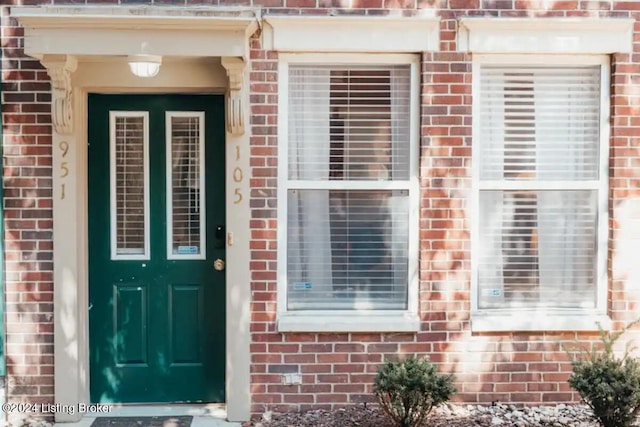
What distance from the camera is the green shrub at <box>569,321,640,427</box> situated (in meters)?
4.29

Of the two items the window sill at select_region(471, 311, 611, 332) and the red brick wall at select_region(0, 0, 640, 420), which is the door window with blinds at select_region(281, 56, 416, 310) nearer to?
the red brick wall at select_region(0, 0, 640, 420)

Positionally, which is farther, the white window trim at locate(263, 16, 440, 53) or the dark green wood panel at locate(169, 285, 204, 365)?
the dark green wood panel at locate(169, 285, 204, 365)

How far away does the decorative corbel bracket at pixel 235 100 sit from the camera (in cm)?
465

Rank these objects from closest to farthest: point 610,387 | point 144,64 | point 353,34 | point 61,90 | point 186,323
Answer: point 610,387 < point 144,64 < point 61,90 < point 353,34 < point 186,323

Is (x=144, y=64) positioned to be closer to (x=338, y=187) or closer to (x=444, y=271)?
(x=338, y=187)

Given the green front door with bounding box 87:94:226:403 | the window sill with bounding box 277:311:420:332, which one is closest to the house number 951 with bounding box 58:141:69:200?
the green front door with bounding box 87:94:226:403

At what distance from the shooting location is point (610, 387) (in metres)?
4.29

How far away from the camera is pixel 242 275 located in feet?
16.1

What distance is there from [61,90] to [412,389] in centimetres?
326

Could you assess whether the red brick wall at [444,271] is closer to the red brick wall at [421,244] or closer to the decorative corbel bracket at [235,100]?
the red brick wall at [421,244]

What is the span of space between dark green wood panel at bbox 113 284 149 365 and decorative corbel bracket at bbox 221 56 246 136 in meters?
1.50

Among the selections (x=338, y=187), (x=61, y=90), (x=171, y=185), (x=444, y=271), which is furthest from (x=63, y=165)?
(x=444, y=271)

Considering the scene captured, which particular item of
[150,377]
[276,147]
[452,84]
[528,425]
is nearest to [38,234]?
[150,377]

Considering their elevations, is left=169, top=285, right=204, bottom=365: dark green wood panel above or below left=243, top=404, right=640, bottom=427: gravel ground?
above
